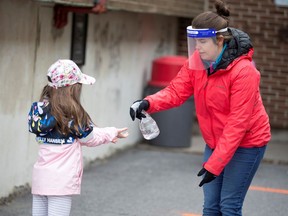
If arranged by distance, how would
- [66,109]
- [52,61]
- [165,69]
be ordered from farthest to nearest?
[165,69] < [52,61] < [66,109]

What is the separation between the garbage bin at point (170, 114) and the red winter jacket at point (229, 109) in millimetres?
5575

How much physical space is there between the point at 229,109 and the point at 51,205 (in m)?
1.31

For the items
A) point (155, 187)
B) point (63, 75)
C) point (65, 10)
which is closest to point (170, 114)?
point (155, 187)

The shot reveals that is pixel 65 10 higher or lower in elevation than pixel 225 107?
higher

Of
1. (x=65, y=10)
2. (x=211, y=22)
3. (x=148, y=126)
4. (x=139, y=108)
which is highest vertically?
(x=211, y=22)

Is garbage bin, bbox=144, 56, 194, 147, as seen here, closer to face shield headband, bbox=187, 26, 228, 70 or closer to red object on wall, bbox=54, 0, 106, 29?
red object on wall, bbox=54, 0, 106, 29

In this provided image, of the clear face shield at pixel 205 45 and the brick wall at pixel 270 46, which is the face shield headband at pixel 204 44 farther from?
the brick wall at pixel 270 46

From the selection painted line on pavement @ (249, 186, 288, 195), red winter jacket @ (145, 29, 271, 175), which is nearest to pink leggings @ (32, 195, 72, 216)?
red winter jacket @ (145, 29, 271, 175)

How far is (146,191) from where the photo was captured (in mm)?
7891

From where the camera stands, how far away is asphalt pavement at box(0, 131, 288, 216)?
7.03 metres

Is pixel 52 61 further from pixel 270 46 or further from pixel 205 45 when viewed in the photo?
pixel 270 46

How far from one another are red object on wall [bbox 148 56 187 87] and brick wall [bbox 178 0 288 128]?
1.82 metres

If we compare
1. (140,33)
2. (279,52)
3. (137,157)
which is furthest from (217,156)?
(279,52)

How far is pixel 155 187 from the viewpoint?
8117 mm
